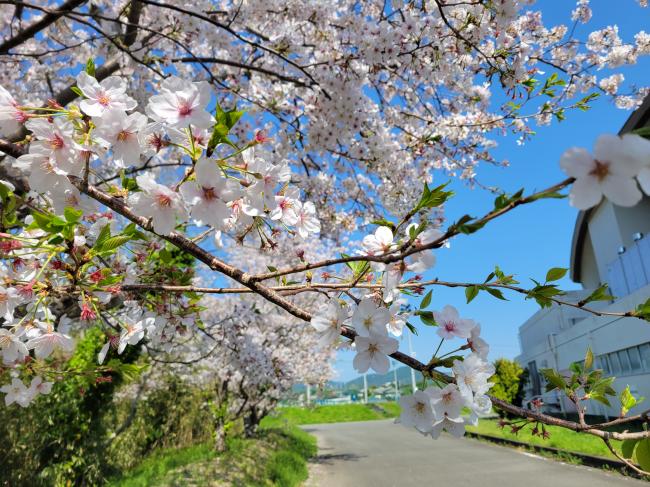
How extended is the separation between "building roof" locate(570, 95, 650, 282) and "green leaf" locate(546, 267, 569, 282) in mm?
15945

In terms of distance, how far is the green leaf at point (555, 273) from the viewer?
984mm

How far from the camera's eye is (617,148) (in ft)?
1.98

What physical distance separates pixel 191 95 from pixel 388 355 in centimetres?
77

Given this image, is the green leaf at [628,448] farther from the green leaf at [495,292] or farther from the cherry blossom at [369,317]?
the cherry blossom at [369,317]

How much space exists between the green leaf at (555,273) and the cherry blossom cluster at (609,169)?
0.39m

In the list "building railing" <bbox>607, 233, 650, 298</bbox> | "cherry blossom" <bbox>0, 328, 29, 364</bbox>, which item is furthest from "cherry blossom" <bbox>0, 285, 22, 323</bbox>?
"building railing" <bbox>607, 233, 650, 298</bbox>

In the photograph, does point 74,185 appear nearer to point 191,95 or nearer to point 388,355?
point 191,95

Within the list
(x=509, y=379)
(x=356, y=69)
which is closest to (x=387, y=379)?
(x=509, y=379)

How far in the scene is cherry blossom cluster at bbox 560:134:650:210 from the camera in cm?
59

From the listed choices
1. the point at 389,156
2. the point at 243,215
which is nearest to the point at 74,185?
the point at 243,215

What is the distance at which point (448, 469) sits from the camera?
26.4 ft

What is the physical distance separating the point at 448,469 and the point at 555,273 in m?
8.45

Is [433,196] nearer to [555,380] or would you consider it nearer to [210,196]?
[210,196]

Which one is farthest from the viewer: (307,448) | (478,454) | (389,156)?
(307,448)
